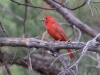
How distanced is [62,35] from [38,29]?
2.88 ft

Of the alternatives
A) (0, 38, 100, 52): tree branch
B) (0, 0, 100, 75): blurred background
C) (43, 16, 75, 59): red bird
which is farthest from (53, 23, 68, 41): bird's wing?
(0, 38, 100, 52): tree branch

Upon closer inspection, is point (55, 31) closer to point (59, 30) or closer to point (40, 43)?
point (59, 30)

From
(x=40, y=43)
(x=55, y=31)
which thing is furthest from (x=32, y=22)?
(x=40, y=43)

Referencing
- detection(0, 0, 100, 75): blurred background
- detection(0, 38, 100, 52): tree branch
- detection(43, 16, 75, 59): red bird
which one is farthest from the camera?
detection(0, 0, 100, 75): blurred background

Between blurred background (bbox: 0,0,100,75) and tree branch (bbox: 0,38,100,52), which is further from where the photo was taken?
blurred background (bbox: 0,0,100,75)

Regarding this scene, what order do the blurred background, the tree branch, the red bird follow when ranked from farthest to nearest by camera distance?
the blurred background < the red bird < the tree branch

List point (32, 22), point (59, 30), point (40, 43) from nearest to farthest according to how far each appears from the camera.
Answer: point (40, 43)
point (59, 30)
point (32, 22)

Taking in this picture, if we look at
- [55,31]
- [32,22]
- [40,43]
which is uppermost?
[32,22]

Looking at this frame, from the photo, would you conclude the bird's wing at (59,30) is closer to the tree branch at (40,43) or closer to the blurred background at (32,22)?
the blurred background at (32,22)

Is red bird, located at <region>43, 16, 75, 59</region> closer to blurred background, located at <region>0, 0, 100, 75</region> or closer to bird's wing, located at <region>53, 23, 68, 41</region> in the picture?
bird's wing, located at <region>53, 23, 68, 41</region>

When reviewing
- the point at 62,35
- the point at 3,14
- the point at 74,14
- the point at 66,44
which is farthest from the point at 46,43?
the point at 3,14

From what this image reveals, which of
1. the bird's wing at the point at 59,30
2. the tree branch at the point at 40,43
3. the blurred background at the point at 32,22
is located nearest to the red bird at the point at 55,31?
the bird's wing at the point at 59,30

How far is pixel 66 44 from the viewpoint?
3920 mm

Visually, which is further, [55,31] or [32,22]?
[32,22]
